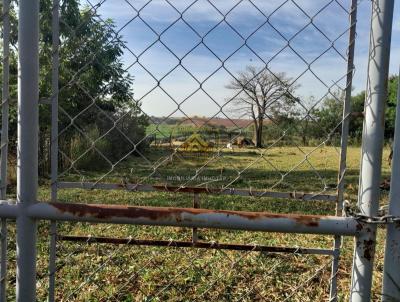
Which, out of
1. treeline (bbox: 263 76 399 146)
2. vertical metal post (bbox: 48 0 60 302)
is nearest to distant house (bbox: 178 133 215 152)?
treeline (bbox: 263 76 399 146)

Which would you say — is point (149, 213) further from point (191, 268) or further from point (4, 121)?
point (191, 268)

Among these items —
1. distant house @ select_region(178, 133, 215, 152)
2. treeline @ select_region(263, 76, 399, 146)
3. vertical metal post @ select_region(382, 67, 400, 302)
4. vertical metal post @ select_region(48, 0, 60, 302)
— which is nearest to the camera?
vertical metal post @ select_region(382, 67, 400, 302)

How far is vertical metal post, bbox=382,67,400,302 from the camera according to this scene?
3.48 feet

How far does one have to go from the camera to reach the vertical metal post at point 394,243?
106 centimetres

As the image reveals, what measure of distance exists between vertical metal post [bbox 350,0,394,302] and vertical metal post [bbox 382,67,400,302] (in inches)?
1.3

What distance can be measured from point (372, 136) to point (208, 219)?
455mm

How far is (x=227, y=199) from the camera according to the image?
5.21m

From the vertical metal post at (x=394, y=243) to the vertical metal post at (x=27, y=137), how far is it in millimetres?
896

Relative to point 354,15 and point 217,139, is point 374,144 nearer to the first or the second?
point 354,15

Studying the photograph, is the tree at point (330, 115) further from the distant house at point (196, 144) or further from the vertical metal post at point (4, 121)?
the vertical metal post at point (4, 121)

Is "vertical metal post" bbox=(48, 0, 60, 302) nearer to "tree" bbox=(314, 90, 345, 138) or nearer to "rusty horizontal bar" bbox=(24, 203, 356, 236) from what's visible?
"rusty horizontal bar" bbox=(24, 203, 356, 236)

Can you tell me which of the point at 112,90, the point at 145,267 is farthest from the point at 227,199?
the point at 112,90

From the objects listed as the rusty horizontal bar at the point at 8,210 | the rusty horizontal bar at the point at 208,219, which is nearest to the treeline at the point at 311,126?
the rusty horizontal bar at the point at 208,219

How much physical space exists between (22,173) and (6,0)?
0.47 metres
